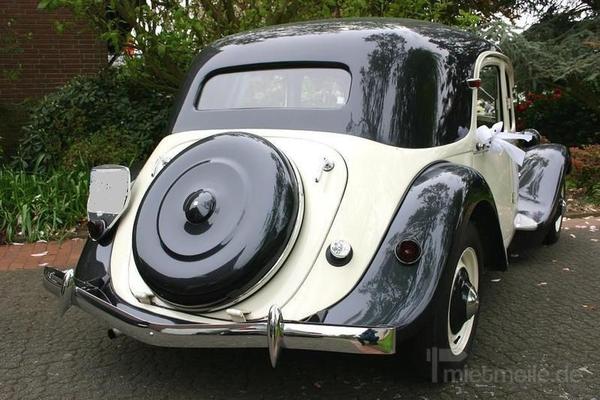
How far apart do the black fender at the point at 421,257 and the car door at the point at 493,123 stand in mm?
670

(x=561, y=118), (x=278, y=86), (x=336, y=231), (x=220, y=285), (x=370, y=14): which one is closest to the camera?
(x=220, y=285)

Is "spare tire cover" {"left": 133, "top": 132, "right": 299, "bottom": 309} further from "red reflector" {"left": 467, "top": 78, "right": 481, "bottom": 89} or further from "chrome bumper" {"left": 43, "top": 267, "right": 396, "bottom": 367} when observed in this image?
"red reflector" {"left": 467, "top": 78, "right": 481, "bottom": 89}

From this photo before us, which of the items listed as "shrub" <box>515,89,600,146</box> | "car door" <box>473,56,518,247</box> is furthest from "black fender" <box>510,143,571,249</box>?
"shrub" <box>515,89,600,146</box>

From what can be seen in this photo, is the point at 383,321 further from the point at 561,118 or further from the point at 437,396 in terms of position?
the point at 561,118

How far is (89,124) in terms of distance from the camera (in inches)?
277

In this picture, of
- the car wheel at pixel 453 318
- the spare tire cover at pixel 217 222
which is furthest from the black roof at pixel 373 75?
the car wheel at pixel 453 318

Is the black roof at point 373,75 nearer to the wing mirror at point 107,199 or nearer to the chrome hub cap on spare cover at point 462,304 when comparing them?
the wing mirror at point 107,199

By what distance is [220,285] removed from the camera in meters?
2.35

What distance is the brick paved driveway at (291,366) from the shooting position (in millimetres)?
2693

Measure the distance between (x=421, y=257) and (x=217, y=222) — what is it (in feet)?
2.87

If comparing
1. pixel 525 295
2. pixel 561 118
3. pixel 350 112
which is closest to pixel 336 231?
pixel 350 112

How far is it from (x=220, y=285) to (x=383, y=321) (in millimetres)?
663

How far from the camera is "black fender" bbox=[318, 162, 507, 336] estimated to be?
2.29 m

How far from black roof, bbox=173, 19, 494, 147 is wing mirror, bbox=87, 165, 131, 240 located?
1.64 feet
